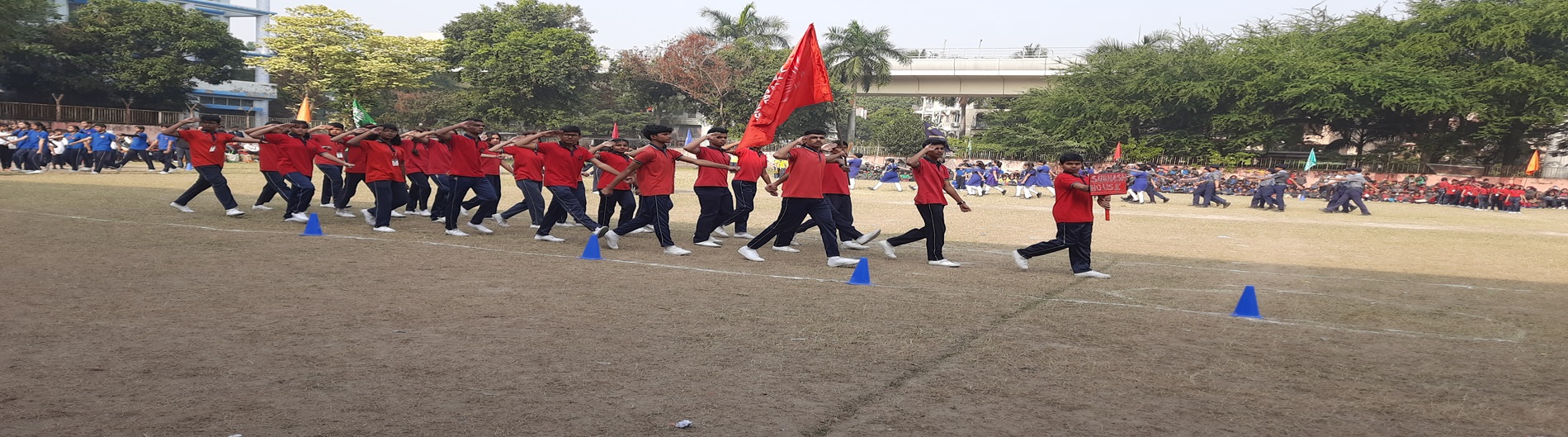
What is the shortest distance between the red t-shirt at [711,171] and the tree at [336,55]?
44018 millimetres

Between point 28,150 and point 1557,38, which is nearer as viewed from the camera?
point 28,150

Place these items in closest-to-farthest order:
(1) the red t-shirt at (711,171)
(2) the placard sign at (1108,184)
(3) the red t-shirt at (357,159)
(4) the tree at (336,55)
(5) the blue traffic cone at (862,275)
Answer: (5) the blue traffic cone at (862,275) → (2) the placard sign at (1108,184) → (1) the red t-shirt at (711,171) → (3) the red t-shirt at (357,159) → (4) the tree at (336,55)

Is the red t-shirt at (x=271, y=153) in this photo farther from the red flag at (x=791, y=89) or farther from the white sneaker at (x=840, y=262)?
the white sneaker at (x=840, y=262)

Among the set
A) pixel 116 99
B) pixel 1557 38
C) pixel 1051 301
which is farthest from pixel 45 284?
pixel 1557 38

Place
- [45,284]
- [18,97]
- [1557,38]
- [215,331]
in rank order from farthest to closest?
[18,97]
[1557,38]
[45,284]
[215,331]

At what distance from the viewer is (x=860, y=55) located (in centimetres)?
5531

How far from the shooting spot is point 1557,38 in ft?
139

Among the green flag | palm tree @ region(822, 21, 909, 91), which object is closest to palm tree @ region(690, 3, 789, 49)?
palm tree @ region(822, 21, 909, 91)

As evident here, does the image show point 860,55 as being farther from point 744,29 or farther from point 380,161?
point 380,161

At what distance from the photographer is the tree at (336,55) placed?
170ft

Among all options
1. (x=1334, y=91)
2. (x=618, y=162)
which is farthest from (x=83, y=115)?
(x=1334, y=91)

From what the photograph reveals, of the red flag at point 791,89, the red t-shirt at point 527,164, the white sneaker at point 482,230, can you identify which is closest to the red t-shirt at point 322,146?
the white sneaker at point 482,230

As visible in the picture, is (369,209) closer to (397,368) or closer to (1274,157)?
(397,368)

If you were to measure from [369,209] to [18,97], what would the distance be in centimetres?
4302
